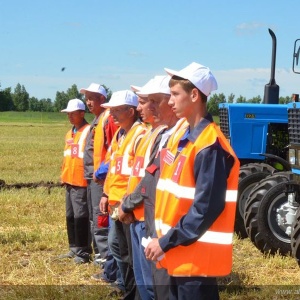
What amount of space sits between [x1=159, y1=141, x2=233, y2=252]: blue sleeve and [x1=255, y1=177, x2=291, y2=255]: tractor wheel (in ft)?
15.0

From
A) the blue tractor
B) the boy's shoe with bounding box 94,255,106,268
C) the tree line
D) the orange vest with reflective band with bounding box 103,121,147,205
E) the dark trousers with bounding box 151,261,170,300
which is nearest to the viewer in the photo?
the dark trousers with bounding box 151,261,170,300

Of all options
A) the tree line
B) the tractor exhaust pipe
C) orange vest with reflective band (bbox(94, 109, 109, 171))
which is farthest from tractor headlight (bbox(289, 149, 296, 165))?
the tree line

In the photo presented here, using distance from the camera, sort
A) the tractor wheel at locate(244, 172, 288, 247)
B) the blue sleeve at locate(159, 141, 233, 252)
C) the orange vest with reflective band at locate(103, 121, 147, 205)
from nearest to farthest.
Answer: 1. the blue sleeve at locate(159, 141, 233, 252)
2. the orange vest with reflective band at locate(103, 121, 147, 205)
3. the tractor wheel at locate(244, 172, 288, 247)

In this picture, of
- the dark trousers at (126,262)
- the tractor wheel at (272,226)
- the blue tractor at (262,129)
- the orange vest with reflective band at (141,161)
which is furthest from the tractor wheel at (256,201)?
the orange vest with reflective band at (141,161)

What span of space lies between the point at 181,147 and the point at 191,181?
0.24 meters

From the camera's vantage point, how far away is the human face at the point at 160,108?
5.03 meters

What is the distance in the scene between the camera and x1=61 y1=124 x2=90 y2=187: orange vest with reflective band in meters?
8.14

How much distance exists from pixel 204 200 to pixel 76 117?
4.84 meters

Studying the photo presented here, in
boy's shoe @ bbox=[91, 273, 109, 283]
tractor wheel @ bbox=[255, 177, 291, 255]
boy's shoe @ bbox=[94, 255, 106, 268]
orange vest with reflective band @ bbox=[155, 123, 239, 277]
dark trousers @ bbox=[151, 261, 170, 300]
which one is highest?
orange vest with reflective band @ bbox=[155, 123, 239, 277]

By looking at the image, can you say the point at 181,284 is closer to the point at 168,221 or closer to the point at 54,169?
the point at 168,221

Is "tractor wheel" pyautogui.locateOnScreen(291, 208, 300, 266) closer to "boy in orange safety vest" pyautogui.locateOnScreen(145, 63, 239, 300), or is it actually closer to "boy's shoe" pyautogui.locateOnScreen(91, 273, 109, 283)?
"boy's shoe" pyautogui.locateOnScreen(91, 273, 109, 283)

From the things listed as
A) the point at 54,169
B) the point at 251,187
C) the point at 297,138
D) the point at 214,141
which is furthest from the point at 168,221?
the point at 54,169

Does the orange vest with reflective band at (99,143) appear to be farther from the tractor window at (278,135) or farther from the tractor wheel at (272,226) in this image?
the tractor window at (278,135)

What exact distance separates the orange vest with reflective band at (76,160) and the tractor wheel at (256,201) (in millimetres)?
1904
